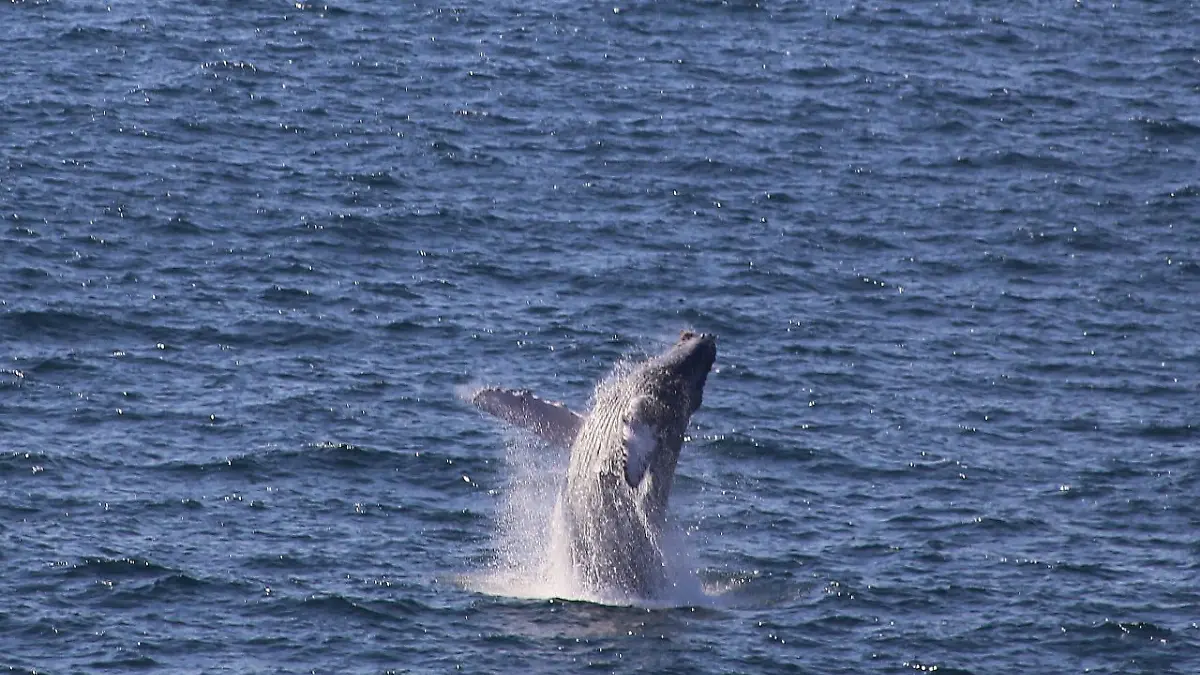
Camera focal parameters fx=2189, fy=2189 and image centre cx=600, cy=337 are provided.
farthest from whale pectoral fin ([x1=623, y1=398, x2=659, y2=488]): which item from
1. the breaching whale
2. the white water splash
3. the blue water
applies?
the blue water

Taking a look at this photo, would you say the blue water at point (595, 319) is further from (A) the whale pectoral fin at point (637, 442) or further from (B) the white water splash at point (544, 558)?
(A) the whale pectoral fin at point (637, 442)

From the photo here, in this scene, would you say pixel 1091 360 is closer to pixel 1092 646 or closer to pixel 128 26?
pixel 1092 646

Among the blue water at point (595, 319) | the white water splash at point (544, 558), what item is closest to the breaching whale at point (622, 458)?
the white water splash at point (544, 558)

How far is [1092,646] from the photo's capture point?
44.3m

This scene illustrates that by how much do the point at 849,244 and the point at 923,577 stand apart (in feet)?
77.1

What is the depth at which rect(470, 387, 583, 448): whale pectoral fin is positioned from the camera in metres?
42.9

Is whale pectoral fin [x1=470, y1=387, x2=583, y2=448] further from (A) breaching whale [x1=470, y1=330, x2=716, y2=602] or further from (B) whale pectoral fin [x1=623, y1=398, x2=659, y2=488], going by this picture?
(B) whale pectoral fin [x1=623, y1=398, x2=659, y2=488]

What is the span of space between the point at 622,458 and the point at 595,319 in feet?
68.6

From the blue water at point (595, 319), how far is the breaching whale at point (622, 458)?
1.00 m

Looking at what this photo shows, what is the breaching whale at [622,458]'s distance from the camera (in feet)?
139

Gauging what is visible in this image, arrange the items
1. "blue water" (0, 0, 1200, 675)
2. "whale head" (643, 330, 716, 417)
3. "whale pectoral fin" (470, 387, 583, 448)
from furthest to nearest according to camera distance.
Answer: "blue water" (0, 0, 1200, 675), "whale pectoral fin" (470, 387, 583, 448), "whale head" (643, 330, 716, 417)

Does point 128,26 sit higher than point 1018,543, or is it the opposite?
point 128,26

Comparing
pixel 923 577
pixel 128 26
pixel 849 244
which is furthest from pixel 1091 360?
pixel 128 26

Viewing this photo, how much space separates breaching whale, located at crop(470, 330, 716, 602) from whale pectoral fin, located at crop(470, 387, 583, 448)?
2 centimetres
